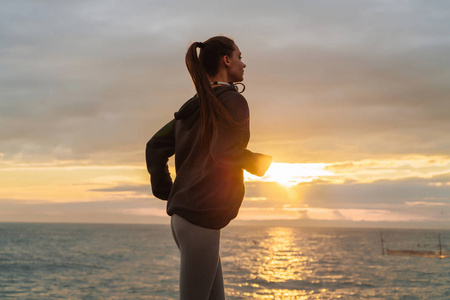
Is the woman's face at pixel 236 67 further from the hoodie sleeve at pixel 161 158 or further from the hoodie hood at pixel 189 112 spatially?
the hoodie sleeve at pixel 161 158

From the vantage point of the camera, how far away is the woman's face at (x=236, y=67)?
258cm

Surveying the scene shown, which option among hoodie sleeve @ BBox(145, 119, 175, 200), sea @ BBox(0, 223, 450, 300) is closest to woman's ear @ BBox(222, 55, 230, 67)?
hoodie sleeve @ BBox(145, 119, 175, 200)

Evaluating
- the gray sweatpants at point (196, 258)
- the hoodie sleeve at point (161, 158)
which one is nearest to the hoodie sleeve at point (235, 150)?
the gray sweatpants at point (196, 258)

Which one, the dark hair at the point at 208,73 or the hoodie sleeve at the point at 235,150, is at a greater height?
the dark hair at the point at 208,73

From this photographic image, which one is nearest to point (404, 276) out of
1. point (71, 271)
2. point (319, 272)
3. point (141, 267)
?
point (319, 272)

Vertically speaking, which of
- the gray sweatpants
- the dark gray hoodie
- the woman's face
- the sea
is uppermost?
the woman's face

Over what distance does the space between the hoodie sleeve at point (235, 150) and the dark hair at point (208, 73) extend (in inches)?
1.7

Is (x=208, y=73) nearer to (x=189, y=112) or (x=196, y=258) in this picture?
(x=189, y=112)

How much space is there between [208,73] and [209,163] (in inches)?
18.7

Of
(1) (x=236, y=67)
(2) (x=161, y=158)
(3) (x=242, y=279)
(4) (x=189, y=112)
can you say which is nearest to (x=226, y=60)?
(1) (x=236, y=67)

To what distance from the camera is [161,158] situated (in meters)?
2.76

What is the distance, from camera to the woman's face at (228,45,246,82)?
258cm

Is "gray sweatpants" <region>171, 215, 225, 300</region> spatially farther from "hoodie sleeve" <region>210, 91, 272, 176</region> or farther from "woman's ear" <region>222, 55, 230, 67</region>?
"woman's ear" <region>222, 55, 230, 67</region>

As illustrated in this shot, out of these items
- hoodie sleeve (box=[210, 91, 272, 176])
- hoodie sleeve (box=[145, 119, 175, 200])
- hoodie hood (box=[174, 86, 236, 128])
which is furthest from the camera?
hoodie sleeve (box=[145, 119, 175, 200])
